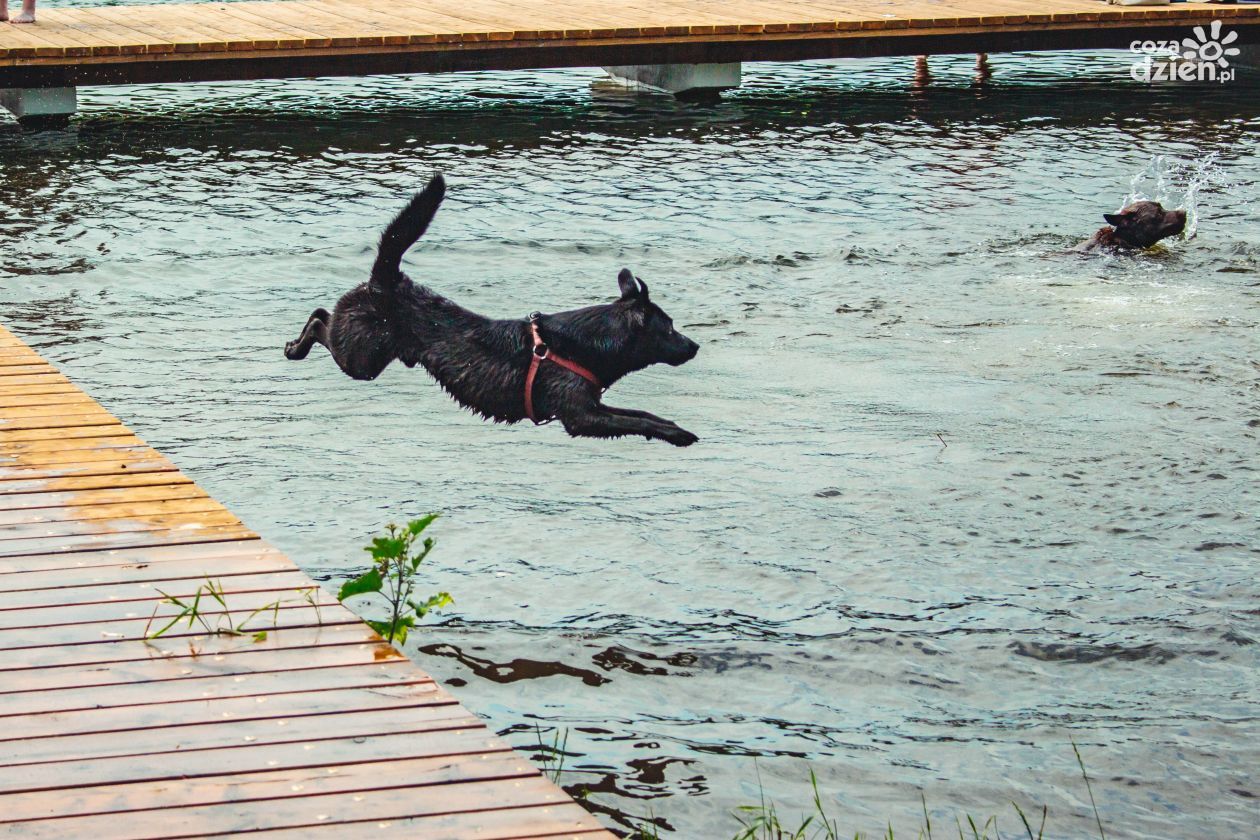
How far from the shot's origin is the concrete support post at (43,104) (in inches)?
593

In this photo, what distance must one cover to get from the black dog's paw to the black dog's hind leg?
1.99m

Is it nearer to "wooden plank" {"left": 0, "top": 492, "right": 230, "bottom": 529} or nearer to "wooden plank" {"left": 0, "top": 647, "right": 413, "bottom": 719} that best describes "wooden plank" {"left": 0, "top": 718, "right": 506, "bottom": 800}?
"wooden plank" {"left": 0, "top": 647, "right": 413, "bottom": 719}

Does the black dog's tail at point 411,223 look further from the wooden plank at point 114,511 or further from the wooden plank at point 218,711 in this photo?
the wooden plank at point 218,711

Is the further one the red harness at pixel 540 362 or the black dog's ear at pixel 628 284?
the red harness at pixel 540 362

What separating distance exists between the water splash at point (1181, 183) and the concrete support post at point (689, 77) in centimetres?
525

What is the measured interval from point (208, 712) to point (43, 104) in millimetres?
12903

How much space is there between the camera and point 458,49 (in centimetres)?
1623

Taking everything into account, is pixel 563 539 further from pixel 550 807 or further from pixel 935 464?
pixel 550 807

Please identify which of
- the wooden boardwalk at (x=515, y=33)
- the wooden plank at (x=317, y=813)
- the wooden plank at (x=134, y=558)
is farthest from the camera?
the wooden boardwalk at (x=515, y=33)

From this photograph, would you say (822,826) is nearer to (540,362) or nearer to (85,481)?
(85,481)

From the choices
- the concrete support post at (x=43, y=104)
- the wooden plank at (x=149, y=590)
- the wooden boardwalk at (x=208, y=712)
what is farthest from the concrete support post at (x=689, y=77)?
the wooden plank at (x=149, y=590)

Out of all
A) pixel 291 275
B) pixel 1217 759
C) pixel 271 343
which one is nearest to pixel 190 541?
pixel 1217 759

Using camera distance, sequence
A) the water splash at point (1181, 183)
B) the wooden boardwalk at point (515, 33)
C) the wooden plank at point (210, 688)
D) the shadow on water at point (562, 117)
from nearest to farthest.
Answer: the wooden plank at point (210, 688) → the water splash at point (1181, 183) → the shadow on water at point (562, 117) → the wooden boardwalk at point (515, 33)

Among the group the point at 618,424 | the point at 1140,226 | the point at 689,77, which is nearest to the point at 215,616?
the point at 618,424
